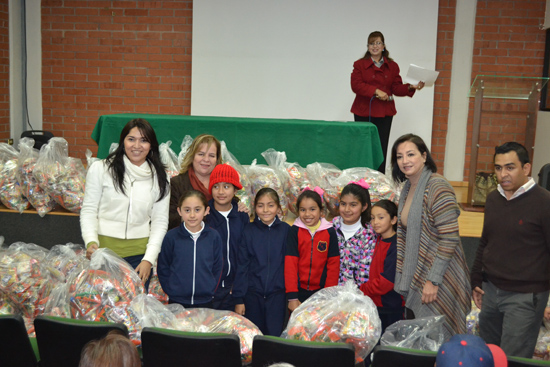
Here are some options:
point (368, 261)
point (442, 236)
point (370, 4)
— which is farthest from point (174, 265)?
point (370, 4)

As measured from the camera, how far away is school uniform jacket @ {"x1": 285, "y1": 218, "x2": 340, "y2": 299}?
9.19 feet

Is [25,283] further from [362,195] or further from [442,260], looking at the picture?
[442,260]

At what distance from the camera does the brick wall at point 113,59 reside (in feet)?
21.1

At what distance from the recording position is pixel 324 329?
85.3 inches

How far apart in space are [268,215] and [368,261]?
0.60 meters

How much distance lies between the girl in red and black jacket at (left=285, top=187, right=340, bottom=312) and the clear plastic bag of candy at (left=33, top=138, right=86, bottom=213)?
5.79 ft

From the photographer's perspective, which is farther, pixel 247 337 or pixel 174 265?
pixel 174 265

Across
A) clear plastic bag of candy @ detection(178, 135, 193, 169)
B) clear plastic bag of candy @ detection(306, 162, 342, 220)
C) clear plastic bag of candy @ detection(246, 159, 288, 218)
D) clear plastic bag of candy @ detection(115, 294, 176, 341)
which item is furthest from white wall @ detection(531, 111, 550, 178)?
clear plastic bag of candy @ detection(115, 294, 176, 341)

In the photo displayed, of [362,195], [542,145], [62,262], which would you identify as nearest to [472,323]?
[362,195]

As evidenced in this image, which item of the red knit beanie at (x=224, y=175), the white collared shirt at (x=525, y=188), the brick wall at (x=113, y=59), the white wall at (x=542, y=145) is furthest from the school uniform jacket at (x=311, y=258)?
the brick wall at (x=113, y=59)

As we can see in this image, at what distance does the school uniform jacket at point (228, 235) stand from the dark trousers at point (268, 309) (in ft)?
0.50

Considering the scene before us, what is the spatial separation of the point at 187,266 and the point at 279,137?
1.71 metres

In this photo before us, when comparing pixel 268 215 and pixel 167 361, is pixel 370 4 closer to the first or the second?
pixel 268 215

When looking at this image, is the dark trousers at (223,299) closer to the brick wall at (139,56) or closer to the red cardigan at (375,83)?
the red cardigan at (375,83)
